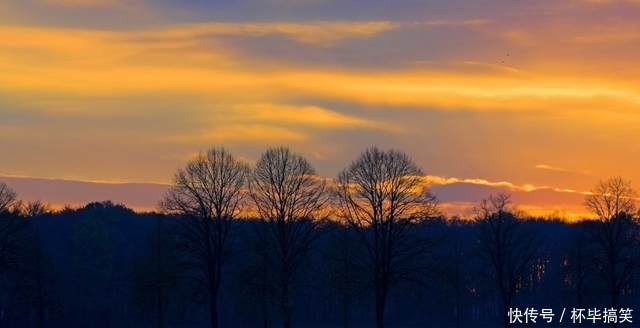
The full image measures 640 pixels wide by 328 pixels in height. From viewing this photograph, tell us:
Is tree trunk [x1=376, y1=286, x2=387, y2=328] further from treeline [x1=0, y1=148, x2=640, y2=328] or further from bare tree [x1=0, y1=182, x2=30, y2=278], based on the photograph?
bare tree [x1=0, y1=182, x2=30, y2=278]

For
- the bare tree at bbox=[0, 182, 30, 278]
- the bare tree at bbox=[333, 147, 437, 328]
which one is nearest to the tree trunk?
the bare tree at bbox=[333, 147, 437, 328]

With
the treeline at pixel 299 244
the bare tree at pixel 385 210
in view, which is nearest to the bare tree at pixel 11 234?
the treeline at pixel 299 244

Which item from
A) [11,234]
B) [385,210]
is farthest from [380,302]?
[11,234]

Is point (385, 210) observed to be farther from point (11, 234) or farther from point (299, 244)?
point (11, 234)

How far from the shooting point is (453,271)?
92.0 m

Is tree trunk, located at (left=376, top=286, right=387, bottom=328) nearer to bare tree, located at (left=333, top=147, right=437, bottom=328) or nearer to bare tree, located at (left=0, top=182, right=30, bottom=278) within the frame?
bare tree, located at (left=333, top=147, right=437, bottom=328)

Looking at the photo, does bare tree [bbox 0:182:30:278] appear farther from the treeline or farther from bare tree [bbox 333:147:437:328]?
bare tree [bbox 333:147:437:328]

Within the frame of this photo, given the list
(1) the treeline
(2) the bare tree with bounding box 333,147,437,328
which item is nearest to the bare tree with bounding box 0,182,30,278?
(1) the treeline

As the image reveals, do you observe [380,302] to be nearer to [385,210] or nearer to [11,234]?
[385,210]

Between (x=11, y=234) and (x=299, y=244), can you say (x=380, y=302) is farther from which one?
(x=11, y=234)

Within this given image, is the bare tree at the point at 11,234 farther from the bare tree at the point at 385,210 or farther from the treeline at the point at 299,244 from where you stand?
the bare tree at the point at 385,210

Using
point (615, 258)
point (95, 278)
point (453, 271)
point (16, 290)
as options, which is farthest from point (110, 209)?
point (615, 258)

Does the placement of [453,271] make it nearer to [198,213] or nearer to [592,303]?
[592,303]

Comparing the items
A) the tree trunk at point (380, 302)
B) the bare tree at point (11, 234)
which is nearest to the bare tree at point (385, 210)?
the tree trunk at point (380, 302)
